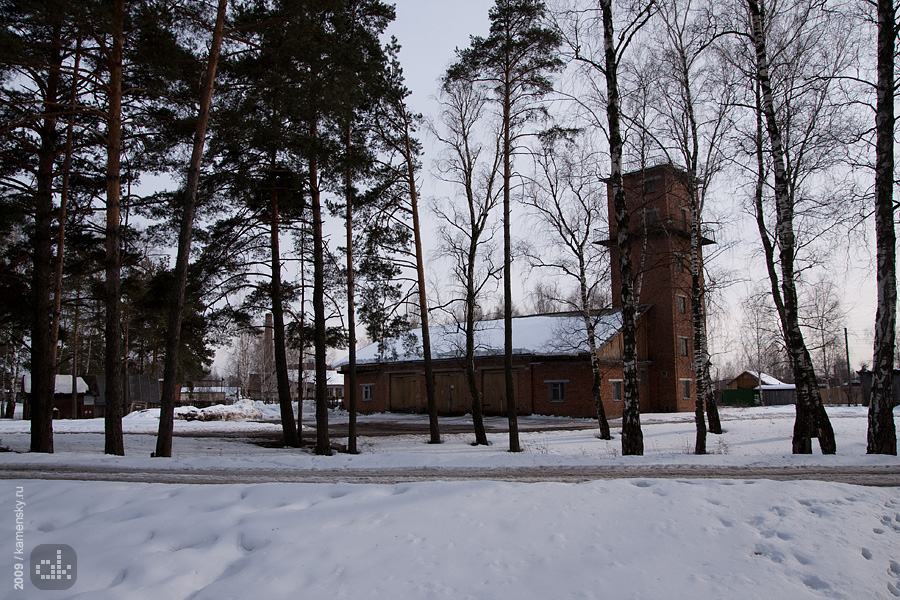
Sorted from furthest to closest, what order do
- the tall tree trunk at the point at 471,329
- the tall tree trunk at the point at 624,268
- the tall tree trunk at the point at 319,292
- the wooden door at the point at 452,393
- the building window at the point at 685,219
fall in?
the wooden door at the point at 452,393
the building window at the point at 685,219
the tall tree trunk at the point at 471,329
the tall tree trunk at the point at 319,292
the tall tree trunk at the point at 624,268

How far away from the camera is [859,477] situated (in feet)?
23.0

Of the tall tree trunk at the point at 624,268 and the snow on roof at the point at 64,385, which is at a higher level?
the tall tree trunk at the point at 624,268

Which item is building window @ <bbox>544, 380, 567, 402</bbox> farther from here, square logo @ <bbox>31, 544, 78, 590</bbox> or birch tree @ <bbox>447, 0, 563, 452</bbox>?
square logo @ <bbox>31, 544, 78, 590</bbox>

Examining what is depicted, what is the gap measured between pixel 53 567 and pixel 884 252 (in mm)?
12432

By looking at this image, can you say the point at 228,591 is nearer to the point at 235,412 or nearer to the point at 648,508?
the point at 648,508

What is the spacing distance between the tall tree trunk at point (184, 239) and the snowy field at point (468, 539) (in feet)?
17.1

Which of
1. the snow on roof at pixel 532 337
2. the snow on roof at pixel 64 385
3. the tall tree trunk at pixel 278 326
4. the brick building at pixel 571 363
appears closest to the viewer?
the tall tree trunk at pixel 278 326

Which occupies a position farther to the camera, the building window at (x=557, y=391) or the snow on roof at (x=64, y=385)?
the snow on roof at (x=64, y=385)

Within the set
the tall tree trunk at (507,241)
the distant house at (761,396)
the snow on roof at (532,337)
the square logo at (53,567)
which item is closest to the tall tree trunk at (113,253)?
the square logo at (53,567)

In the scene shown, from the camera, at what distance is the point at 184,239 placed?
11500 millimetres

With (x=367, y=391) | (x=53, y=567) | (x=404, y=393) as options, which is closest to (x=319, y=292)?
(x=53, y=567)

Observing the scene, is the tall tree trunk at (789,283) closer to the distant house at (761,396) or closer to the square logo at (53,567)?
the square logo at (53,567)

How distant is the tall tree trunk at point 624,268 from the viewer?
36.2ft

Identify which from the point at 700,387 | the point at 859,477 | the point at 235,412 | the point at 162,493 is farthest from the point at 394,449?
the point at 235,412
